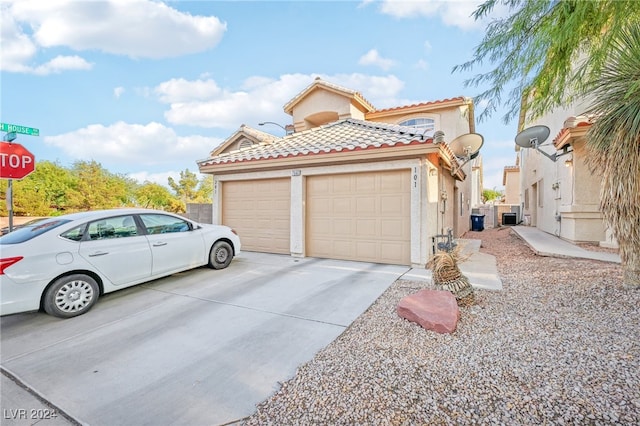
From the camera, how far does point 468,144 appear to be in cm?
905

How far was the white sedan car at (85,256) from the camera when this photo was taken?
12.5 feet

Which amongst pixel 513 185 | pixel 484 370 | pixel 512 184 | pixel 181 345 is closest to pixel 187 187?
pixel 181 345

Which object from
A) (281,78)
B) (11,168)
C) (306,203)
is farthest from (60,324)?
(281,78)

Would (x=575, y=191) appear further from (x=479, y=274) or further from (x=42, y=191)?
(x=42, y=191)

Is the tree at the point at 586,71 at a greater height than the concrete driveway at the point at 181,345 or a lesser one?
greater

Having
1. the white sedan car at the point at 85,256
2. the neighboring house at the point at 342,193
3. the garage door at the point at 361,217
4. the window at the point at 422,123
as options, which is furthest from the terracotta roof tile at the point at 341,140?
the window at the point at 422,123

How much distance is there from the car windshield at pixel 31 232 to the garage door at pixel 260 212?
15.9 feet

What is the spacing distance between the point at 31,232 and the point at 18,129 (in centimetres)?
348

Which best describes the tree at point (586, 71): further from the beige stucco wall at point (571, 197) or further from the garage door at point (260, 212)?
the garage door at point (260, 212)

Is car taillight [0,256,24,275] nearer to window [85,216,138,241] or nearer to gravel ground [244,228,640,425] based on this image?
window [85,216,138,241]

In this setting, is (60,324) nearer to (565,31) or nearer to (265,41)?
(565,31)

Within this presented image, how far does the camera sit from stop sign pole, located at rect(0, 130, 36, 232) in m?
5.86

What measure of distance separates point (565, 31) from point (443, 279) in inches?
131

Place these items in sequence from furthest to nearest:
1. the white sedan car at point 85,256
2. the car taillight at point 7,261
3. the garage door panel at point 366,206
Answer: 1. the garage door panel at point 366,206
2. the white sedan car at point 85,256
3. the car taillight at point 7,261
